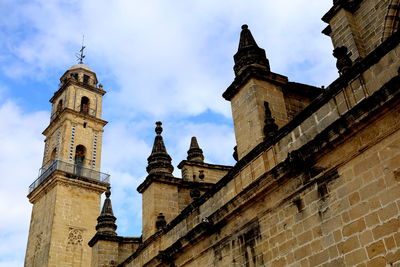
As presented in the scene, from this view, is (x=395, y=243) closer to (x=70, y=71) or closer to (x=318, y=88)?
(x=318, y=88)

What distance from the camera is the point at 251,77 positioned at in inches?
382

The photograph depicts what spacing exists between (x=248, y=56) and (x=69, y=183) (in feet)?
65.8

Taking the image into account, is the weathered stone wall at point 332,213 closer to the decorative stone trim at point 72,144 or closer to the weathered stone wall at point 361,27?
the weathered stone wall at point 361,27

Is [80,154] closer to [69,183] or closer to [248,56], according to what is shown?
[69,183]

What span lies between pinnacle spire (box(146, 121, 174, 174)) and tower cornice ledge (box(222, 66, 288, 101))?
450 cm

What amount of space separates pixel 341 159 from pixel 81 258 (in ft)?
72.2

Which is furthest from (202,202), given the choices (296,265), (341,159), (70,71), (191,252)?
(70,71)

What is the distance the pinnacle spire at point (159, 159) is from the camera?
1419 centimetres

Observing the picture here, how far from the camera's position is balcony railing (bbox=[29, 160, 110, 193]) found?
1113 inches

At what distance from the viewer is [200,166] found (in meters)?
16.4

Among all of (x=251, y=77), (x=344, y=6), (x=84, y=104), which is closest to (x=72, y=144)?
(x=84, y=104)

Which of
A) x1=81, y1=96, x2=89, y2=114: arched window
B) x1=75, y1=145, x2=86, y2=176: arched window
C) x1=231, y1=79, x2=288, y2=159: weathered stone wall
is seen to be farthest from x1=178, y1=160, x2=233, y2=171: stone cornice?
x1=81, y1=96, x2=89, y2=114: arched window

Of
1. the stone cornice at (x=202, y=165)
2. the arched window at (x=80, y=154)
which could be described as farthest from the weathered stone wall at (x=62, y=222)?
the stone cornice at (x=202, y=165)

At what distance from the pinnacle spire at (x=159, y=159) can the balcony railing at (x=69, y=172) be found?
14.3 metres
